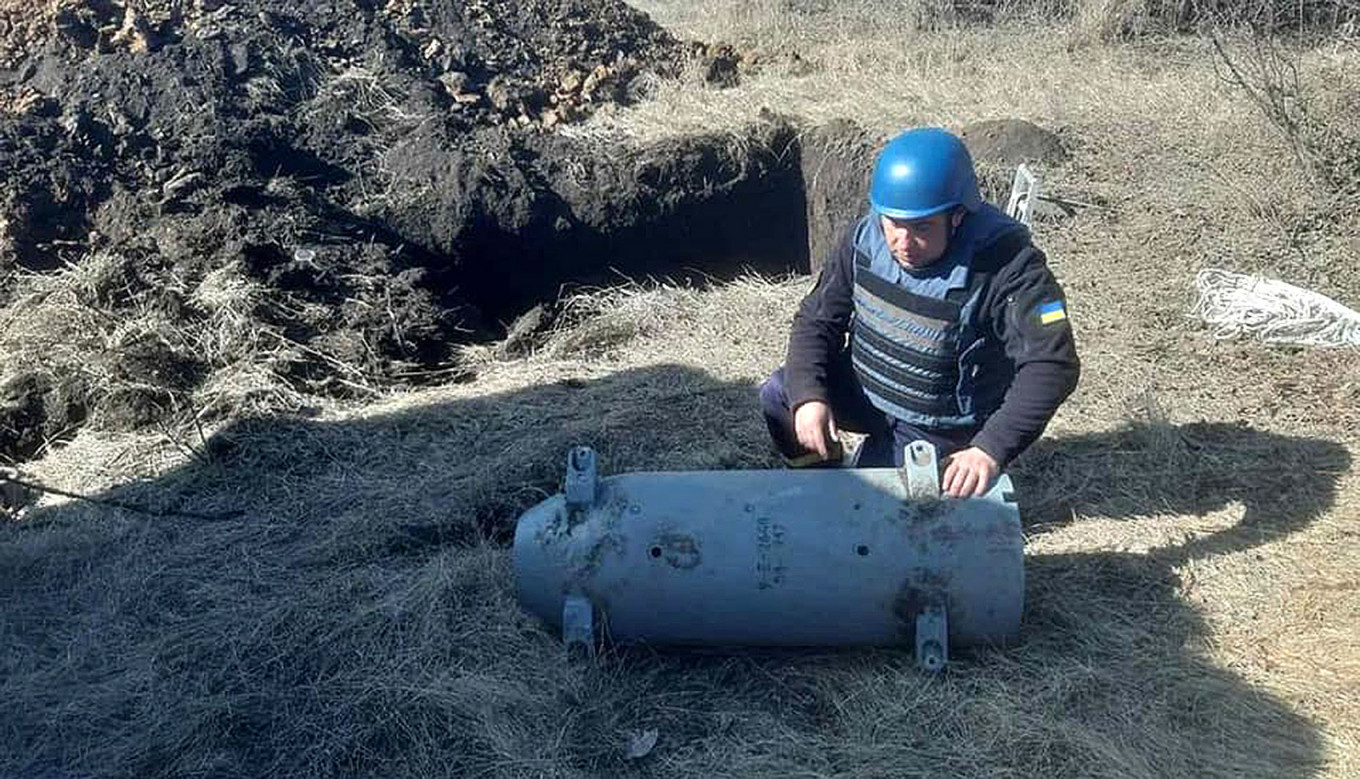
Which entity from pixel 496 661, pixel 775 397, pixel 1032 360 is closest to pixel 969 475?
pixel 1032 360

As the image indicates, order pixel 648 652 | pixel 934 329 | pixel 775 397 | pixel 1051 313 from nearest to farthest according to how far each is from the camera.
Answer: pixel 1051 313
pixel 648 652
pixel 934 329
pixel 775 397

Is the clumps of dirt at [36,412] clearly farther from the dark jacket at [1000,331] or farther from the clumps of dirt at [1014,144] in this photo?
the clumps of dirt at [1014,144]

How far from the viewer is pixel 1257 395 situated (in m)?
4.60

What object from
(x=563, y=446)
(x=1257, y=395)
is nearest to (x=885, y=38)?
(x=1257, y=395)

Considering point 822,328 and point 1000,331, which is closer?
point 1000,331

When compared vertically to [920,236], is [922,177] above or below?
above

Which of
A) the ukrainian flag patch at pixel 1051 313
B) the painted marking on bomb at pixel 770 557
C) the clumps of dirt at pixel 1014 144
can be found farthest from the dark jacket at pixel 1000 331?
the clumps of dirt at pixel 1014 144

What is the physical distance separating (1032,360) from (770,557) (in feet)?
2.83

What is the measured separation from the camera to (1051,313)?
10.3 feet

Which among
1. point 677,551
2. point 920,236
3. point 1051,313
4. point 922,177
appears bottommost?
point 677,551

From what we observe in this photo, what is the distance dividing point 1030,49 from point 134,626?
25.0 feet

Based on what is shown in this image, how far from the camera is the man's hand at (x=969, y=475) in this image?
305 cm

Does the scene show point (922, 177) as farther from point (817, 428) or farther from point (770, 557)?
point (770, 557)

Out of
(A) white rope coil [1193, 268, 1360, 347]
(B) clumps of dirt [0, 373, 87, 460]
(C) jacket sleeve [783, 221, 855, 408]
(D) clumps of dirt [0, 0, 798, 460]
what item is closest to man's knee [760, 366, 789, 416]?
(C) jacket sleeve [783, 221, 855, 408]
